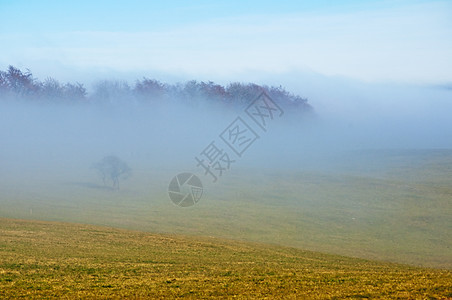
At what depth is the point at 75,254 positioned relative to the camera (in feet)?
108

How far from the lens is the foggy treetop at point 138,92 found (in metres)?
142

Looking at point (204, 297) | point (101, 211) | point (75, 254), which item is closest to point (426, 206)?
point (101, 211)

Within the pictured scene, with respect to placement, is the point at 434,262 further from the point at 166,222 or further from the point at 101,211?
the point at 101,211

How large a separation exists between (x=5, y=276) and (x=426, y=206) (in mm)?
57279
